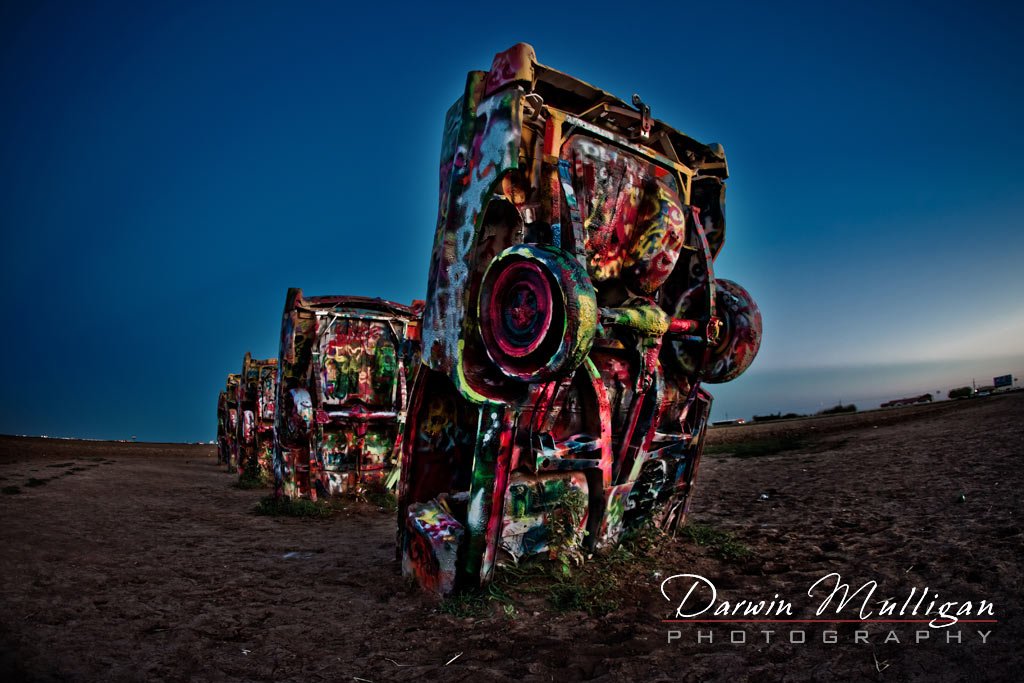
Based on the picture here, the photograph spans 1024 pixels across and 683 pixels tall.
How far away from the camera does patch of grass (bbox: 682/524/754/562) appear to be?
4.61m

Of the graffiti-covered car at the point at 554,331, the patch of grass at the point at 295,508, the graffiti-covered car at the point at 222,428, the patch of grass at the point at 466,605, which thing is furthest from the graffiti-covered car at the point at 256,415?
the patch of grass at the point at 466,605

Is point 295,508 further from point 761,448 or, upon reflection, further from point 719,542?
point 761,448

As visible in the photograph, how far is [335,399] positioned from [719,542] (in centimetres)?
635

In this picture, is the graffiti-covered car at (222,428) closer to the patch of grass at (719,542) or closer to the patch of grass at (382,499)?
the patch of grass at (382,499)

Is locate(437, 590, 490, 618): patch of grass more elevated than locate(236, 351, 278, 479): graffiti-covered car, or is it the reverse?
locate(236, 351, 278, 479): graffiti-covered car

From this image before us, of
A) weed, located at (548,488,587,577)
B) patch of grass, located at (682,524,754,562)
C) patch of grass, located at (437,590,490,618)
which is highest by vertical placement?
weed, located at (548,488,587,577)

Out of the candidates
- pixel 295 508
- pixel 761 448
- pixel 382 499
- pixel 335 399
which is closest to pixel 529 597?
pixel 382 499

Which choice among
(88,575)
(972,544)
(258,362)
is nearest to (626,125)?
(972,544)

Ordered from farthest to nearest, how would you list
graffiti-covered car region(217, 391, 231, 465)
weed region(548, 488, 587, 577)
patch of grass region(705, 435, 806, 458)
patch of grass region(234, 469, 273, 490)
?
graffiti-covered car region(217, 391, 231, 465) → patch of grass region(234, 469, 273, 490) → patch of grass region(705, 435, 806, 458) → weed region(548, 488, 587, 577)

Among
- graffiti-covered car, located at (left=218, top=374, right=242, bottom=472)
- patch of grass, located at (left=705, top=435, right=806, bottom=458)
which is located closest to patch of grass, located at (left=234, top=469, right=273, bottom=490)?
graffiti-covered car, located at (left=218, top=374, right=242, bottom=472)

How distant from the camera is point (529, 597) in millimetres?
3697

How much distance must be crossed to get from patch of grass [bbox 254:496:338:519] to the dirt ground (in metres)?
1.00

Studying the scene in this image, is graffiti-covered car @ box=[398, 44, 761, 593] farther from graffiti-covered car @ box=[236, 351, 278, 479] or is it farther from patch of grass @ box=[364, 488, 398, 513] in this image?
graffiti-covered car @ box=[236, 351, 278, 479]

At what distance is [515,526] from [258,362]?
12.1 meters
